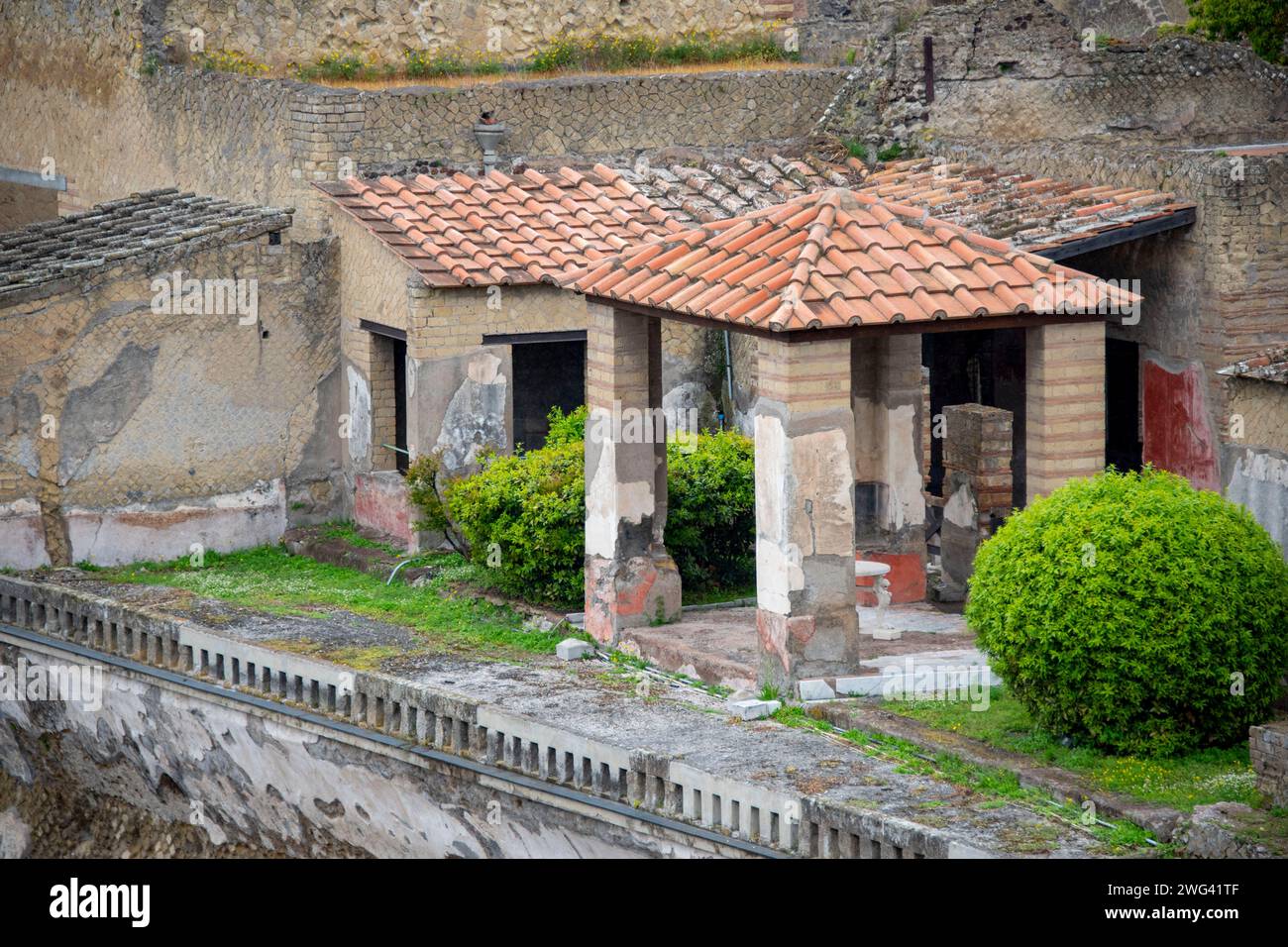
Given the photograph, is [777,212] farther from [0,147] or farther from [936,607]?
[0,147]

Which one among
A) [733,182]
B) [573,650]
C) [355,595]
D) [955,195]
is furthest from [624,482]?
[733,182]

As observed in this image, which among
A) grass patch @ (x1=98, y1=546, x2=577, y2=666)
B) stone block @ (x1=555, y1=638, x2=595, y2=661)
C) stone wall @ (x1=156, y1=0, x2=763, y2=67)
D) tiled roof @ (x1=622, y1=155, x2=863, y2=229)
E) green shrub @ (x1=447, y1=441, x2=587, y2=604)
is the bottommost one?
stone block @ (x1=555, y1=638, x2=595, y2=661)

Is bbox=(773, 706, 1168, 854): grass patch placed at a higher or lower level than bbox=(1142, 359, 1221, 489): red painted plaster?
lower

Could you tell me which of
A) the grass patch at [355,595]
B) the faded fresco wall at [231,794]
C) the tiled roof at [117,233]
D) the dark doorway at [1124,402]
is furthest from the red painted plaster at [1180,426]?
the tiled roof at [117,233]

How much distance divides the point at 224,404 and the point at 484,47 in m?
4.72

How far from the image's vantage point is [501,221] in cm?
1956

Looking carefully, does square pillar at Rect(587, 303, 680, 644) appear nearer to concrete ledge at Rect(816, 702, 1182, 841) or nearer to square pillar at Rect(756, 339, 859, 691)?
square pillar at Rect(756, 339, 859, 691)

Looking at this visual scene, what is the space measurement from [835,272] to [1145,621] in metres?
3.15

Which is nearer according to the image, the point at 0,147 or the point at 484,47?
the point at 484,47

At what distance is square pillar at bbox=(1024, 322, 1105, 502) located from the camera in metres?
14.8

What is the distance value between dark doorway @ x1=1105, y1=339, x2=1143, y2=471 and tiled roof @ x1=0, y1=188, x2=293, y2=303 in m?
6.82

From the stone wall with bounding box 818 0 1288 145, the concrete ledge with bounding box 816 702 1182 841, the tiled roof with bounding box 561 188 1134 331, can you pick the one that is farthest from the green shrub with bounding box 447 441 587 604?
the stone wall with bounding box 818 0 1288 145

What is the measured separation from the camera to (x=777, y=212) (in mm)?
15641
